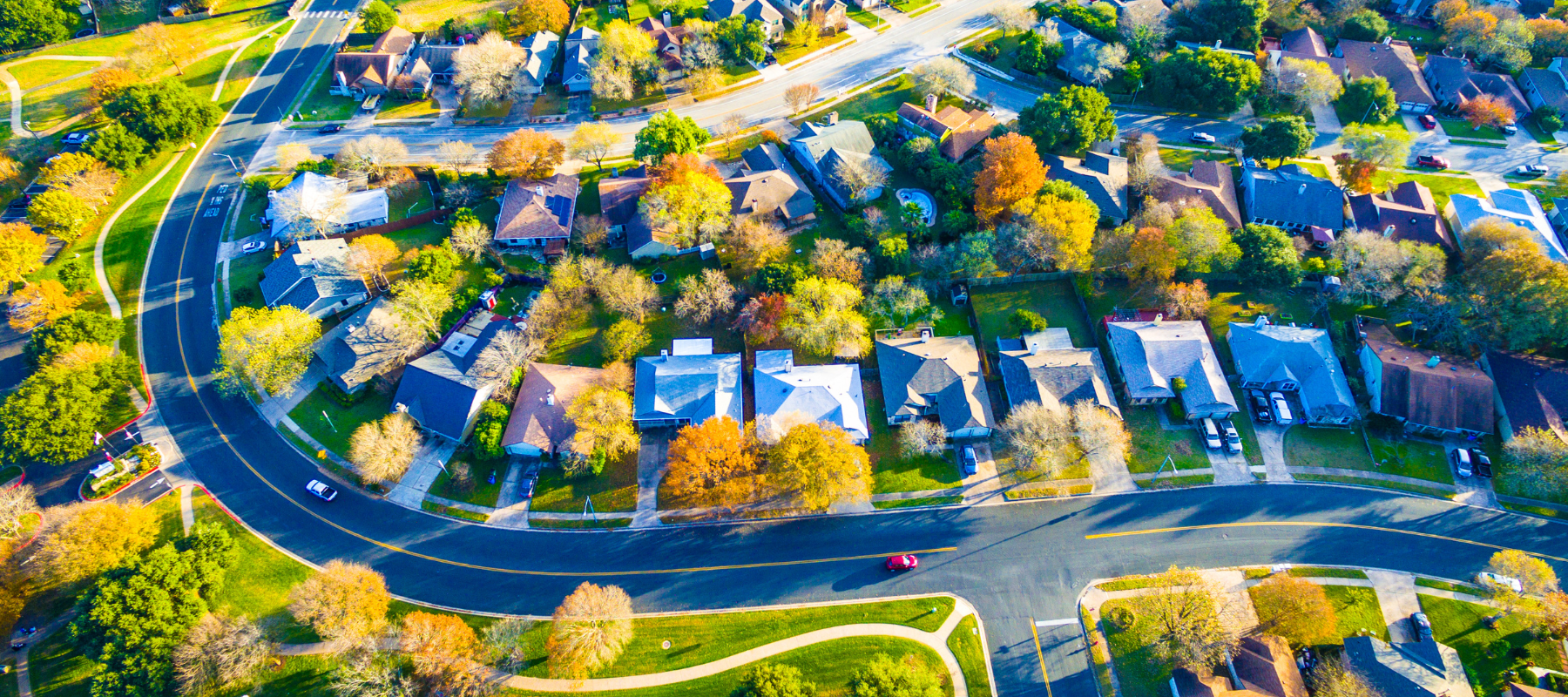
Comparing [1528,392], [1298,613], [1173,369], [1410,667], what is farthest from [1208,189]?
[1410,667]

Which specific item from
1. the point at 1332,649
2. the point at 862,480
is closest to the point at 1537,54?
the point at 1332,649

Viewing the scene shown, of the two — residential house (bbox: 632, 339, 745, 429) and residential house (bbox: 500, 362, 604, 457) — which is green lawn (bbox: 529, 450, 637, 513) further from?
residential house (bbox: 632, 339, 745, 429)

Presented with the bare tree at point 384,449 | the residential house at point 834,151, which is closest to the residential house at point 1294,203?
the residential house at point 834,151

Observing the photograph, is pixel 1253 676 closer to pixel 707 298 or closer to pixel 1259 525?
pixel 1259 525

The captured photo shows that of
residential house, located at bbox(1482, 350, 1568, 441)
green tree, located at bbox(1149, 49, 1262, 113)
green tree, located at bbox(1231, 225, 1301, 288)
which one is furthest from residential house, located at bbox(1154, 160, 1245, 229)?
residential house, located at bbox(1482, 350, 1568, 441)

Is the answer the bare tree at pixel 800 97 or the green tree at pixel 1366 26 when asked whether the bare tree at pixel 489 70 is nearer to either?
the bare tree at pixel 800 97

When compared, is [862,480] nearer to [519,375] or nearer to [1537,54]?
[519,375]
